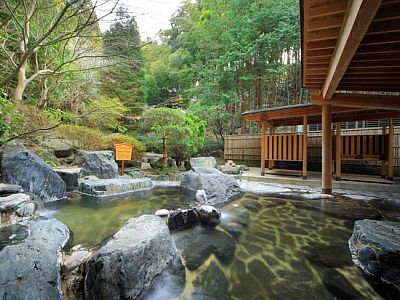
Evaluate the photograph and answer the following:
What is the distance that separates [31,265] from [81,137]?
24.4 ft

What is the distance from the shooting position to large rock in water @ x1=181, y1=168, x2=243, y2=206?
6.18 metres

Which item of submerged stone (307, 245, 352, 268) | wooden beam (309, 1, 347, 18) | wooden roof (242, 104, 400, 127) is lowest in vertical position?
submerged stone (307, 245, 352, 268)

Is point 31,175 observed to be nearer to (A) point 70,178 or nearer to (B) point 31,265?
(A) point 70,178

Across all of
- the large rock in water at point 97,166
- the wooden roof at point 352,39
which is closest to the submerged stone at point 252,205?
the wooden roof at point 352,39

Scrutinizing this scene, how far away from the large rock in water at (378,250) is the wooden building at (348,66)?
7.91 feet

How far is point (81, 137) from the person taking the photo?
8977 mm

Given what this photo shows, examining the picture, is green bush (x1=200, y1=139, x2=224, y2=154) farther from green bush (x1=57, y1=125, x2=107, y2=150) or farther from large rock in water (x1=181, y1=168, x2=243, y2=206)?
large rock in water (x1=181, y1=168, x2=243, y2=206)

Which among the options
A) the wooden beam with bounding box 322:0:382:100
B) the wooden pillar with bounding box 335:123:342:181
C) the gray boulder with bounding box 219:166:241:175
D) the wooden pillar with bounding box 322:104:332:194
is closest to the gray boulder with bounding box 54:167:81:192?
the gray boulder with bounding box 219:166:241:175

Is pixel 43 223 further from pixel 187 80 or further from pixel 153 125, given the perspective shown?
pixel 187 80

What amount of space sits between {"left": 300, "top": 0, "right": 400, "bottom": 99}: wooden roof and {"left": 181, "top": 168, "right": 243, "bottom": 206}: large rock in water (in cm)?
348

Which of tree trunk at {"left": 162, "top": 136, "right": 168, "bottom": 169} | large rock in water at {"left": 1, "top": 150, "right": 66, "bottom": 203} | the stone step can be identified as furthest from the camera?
tree trunk at {"left": 162, "top": 136, "right": 168, "bottom": 169}

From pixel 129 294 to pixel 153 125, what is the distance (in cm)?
730

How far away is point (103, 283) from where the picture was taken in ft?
7.45

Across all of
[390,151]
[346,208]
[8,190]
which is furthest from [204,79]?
[8,190]
